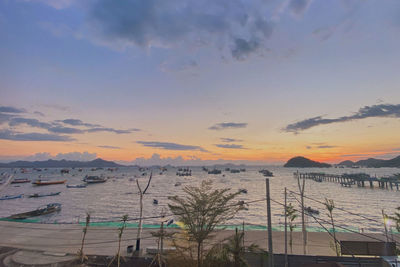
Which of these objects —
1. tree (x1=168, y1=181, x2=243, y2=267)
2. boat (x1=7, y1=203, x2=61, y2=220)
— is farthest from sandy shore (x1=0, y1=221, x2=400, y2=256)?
boat (x1=7, y1=203, x2=61, y2=220)

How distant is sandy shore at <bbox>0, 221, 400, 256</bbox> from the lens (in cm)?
2394

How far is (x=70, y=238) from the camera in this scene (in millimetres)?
28250

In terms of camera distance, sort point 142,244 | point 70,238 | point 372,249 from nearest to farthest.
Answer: point 372,249, point 142,244, point 70,238

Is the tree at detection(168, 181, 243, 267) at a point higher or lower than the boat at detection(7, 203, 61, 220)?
higher

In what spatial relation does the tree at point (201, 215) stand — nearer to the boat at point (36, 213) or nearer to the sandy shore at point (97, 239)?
the sandy shore at point (97, 239)

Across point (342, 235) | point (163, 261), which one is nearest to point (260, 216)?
point (342, 235)

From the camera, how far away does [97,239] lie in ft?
89.6

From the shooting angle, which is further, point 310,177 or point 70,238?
point 310,177

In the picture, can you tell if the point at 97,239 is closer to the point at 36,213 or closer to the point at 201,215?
the point at 201,215

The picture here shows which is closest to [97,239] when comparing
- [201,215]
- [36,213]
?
[201,215]

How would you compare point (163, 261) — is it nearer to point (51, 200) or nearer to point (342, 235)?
point (342, 235)

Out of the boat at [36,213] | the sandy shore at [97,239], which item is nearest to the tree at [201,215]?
the sandy shore at [97,239]

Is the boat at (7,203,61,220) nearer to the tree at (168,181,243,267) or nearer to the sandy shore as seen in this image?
the sandy shore

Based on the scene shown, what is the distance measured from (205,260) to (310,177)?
520 ft
